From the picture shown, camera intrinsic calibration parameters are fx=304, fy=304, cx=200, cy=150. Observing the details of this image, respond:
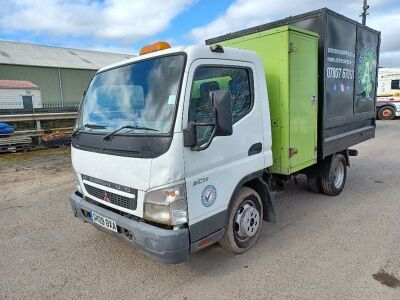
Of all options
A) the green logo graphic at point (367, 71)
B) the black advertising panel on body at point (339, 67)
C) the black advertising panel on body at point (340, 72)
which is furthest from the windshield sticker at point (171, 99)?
the green logo graphic at point (367, 71)

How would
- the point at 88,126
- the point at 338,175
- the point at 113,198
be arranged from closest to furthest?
the point at 113,198 → the point at 88,126 → the point at 338,175

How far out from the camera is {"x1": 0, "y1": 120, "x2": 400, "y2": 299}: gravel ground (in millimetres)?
2838

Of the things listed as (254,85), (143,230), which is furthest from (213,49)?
(143,230)

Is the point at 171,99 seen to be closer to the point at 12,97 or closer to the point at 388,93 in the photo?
the point at 388,93

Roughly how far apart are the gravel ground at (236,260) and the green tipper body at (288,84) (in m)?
0.97

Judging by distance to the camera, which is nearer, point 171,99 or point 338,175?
point 171,99

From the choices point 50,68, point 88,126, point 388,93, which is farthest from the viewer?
point 50,68

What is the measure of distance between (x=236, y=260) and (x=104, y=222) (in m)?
1.47

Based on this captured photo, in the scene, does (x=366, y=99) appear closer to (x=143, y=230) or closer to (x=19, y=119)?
(x=143, y=230)

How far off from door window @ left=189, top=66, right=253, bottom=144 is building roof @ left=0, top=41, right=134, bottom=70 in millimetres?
35429

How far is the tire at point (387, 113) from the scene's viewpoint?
20047 mm

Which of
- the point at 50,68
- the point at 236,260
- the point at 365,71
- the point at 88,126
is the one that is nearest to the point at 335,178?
the point at 365,71

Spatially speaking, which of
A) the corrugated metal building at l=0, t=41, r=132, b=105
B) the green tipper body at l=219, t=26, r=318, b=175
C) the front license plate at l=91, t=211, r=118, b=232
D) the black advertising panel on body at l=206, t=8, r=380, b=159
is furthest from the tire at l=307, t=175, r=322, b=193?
the corrugated metal building at l=0, t=41, r=132, b=105

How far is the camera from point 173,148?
8.20ft
